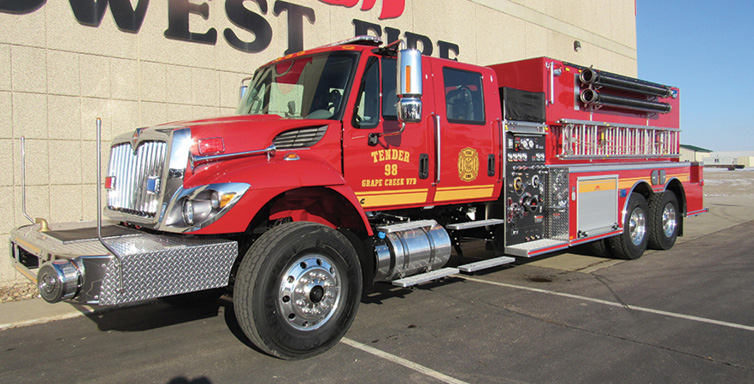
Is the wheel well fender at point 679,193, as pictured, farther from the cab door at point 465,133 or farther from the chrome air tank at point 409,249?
the chrome air tank at point 409,249

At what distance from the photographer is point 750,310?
5574 millimetres

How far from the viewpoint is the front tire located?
4020 mm

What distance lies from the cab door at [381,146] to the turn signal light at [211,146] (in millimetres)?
1165

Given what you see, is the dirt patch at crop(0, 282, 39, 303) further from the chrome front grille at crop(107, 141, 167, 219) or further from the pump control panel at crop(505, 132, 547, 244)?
the pump control panel at crop(505, 132, 547, 244)

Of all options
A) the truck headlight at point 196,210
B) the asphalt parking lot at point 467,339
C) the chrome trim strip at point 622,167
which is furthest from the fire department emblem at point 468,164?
the truck headlight at point 196,210

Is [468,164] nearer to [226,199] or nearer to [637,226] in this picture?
[226,199]

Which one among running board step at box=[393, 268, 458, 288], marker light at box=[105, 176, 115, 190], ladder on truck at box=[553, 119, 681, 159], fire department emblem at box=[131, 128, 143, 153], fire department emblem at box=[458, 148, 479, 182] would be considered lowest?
running board step at box=[393, 268, 458, 288]

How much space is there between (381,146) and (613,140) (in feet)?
15.7

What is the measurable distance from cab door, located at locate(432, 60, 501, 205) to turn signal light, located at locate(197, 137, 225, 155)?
240 centimetres

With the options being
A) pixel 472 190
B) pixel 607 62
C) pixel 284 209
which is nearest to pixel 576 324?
pixel 472 190

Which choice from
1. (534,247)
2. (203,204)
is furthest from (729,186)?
(203,204)

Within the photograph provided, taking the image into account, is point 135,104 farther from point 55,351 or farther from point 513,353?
point 513,353

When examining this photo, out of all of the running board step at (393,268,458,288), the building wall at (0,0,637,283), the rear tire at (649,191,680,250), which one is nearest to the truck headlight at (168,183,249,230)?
the running board step at (393,268,458,288)

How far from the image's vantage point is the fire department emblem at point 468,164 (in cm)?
607
